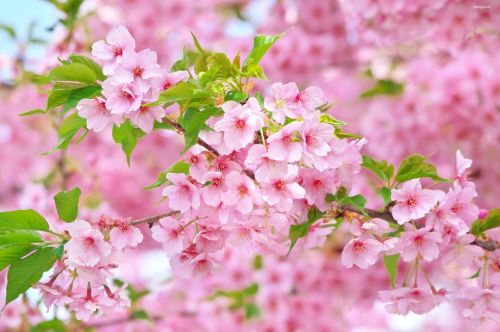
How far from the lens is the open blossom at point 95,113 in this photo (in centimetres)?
136

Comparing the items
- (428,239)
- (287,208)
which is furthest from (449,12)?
(287,208)

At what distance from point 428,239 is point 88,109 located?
2.38ft

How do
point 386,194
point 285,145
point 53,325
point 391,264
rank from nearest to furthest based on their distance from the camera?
1. point 285,145
2. point 386,194
3. point 391,264
4. point 53,325

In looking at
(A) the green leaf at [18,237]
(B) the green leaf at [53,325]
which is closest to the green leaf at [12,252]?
(A) the green leaf at [18,237]

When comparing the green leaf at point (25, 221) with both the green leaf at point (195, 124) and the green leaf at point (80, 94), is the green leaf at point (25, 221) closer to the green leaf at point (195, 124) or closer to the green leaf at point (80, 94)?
the green leaf at point (80, 94)

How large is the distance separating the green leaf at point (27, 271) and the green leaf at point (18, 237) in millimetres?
28

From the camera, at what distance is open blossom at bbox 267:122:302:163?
1230 mm

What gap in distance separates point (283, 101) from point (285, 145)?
97 millimetres

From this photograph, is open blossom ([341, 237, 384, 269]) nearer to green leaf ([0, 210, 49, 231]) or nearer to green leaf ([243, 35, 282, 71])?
green leaf ([243, 35, 282, 71])

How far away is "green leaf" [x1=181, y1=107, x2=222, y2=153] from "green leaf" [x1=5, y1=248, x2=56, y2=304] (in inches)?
13.8

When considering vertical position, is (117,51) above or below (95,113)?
above

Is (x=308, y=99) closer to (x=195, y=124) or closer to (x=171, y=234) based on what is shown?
(x=195, y=124)

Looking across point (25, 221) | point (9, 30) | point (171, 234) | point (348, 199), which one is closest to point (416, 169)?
point (348, 199)

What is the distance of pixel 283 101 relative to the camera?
130 centimetres
